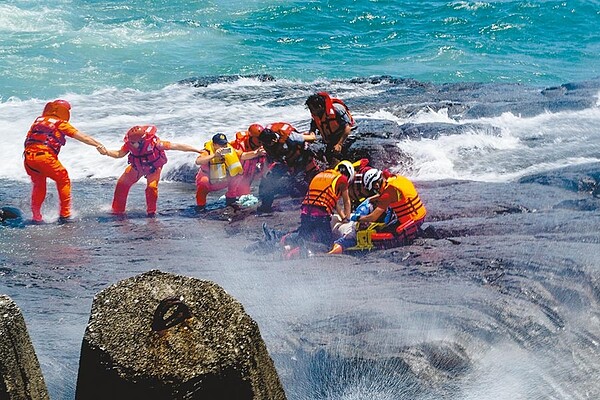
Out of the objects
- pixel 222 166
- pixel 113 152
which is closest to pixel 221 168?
pixel 222 166

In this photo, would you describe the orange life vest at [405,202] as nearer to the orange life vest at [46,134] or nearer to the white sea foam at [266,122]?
the white sea foam at [266,122]

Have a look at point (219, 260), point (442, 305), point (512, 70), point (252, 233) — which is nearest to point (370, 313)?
point (442, 305)

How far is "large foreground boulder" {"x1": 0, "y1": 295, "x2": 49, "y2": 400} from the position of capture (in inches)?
117

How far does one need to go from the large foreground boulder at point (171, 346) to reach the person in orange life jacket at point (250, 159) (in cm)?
807

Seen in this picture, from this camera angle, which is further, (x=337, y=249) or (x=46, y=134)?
(x=46, y=134)

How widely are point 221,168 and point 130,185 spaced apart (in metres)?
1.28

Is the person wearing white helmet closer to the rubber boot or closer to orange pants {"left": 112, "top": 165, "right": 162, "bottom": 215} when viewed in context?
the rubber boot

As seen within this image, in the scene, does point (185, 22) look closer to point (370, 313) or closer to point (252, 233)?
point (252, 233)

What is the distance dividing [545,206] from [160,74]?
1638 cm

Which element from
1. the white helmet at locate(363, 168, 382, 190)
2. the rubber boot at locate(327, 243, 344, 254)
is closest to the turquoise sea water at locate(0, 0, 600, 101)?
the white helmet at locate(363, 168, 382, 190)

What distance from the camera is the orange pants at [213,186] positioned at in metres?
10.7

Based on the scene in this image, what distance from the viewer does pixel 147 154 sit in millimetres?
10516

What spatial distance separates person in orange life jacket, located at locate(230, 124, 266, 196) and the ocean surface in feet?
2.88

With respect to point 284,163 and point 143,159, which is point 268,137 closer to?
point 284,163
